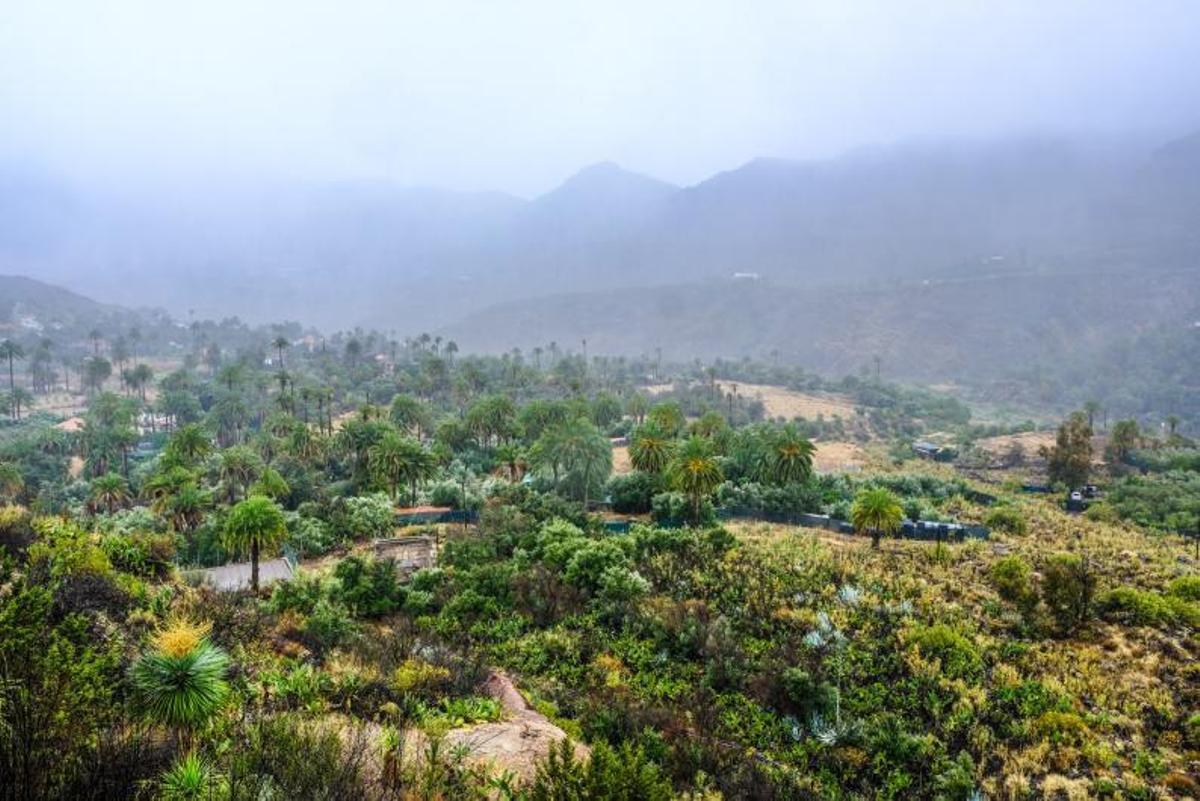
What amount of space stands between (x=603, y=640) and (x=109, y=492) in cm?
4026

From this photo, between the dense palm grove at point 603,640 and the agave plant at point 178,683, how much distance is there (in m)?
0.05

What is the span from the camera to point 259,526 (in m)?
28.1

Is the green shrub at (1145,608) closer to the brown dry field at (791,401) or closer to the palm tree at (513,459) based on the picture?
the palm tree at (513,459)

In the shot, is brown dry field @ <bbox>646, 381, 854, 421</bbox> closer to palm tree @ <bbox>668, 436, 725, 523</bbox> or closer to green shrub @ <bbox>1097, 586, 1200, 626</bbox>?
palm tree @ <bbox>668, 436, 725, 523</bbox>

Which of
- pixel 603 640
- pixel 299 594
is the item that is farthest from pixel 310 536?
pixel 603 640

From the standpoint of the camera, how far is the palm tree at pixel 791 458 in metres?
48.2

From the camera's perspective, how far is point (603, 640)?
84.3ft

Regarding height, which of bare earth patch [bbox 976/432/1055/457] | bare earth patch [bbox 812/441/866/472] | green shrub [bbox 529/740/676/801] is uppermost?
green shrub [bbox 529/740/676/801]

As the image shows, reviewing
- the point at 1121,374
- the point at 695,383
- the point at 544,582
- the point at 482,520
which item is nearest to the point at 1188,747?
the point at 544,582

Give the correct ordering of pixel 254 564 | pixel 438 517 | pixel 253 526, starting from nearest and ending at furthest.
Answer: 1. pixel 253 526
2. pixel 254 564
3. pixel 438 517

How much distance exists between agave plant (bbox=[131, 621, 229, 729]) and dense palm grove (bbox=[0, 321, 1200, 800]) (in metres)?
0.05

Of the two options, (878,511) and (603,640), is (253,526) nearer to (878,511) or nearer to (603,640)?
(603,640)

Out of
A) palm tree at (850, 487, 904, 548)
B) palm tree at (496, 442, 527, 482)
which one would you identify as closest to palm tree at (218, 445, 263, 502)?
palm tree at (496, 442, 527, 482)

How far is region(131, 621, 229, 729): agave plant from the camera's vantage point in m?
10.5
